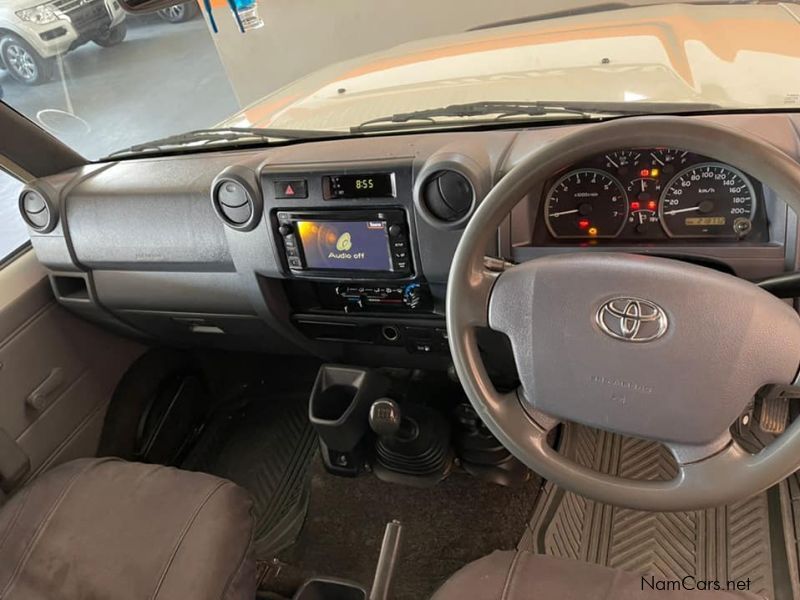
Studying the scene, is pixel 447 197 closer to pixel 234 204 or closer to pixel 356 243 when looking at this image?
pixel 356 243

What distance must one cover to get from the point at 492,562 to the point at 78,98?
1726 mm

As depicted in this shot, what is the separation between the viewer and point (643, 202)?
3.86ft

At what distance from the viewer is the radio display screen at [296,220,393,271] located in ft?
4.60

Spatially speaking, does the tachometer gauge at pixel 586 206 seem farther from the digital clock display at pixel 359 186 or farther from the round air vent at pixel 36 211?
the round air vent at pixel 36 211

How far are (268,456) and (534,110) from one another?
1.38 metres

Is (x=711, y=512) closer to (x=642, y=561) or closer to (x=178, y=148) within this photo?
(x=642, y=561)

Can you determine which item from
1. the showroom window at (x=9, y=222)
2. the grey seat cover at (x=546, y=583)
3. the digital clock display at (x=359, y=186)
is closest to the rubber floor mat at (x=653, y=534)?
the grey seat cover at (x=546, y=583)

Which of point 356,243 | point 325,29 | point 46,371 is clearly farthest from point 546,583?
point 325,29

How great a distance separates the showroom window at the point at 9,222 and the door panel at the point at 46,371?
44mm

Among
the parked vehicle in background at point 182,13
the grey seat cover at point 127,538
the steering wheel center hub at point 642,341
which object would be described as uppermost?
the parked vehicle in background at point 182,13

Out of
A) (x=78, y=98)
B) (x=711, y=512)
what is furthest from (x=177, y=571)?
(x=78, y=98)

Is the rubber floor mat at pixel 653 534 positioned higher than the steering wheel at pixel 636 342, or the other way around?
the steering wheel at pixel 636 342

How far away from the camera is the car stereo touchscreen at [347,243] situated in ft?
4.54

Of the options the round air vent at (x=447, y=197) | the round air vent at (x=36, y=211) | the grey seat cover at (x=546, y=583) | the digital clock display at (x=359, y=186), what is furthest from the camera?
the round air vent at (x=36, y=211)
